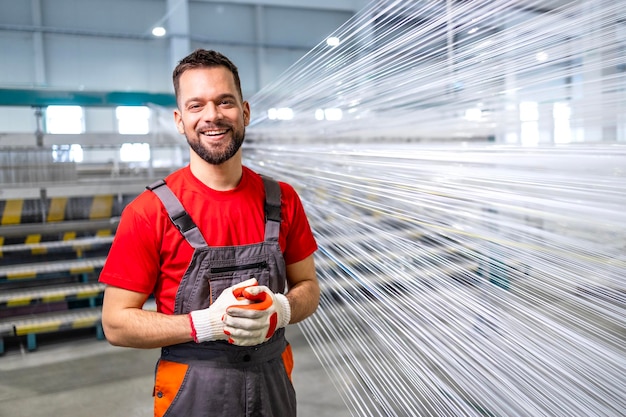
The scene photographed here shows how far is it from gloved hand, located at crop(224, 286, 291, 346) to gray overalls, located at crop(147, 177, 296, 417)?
122mm

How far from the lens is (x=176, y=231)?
48.4 inches

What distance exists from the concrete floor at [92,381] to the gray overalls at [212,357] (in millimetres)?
Answer: 1584

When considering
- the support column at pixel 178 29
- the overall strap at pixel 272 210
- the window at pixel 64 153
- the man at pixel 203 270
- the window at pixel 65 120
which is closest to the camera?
the man at pixel 203 270

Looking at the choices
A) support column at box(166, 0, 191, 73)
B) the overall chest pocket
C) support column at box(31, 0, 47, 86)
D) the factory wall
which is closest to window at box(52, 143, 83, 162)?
the overall chest pocket

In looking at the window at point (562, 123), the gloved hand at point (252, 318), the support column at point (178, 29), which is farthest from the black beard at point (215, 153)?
the support column at point (178, 29)

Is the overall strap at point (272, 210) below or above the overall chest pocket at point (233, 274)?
above

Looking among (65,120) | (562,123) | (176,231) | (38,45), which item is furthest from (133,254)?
(38,45)

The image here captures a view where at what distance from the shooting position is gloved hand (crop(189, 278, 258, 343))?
1.11 m

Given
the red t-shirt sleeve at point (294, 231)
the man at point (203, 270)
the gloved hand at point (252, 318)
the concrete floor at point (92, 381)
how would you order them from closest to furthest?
1. the gloved hand at point (252, 318)
2. the man at point (203, 270)
3. the red t-shirt sleeve at point (294, 231)
4. the concrete floor at point (92, 381)

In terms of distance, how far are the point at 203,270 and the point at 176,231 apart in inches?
4.3

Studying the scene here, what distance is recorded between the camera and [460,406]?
34.2 inches

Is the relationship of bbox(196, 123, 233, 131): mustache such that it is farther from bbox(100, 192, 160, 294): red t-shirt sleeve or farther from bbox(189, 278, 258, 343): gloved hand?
bbox(189, 278, 258, 343): gloved hand

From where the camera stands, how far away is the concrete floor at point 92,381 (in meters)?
2.84

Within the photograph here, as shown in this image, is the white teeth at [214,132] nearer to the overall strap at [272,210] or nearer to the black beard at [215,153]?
the black beard at [215,153]
